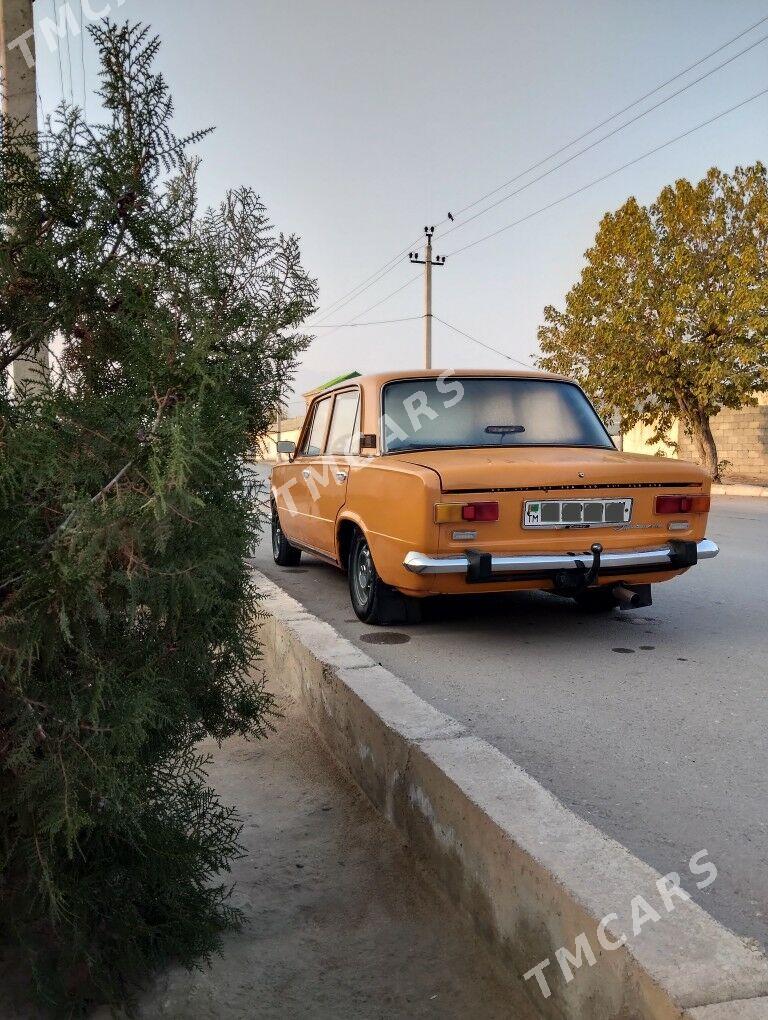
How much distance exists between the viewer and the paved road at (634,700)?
2773 mm

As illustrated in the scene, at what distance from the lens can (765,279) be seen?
71.4ft

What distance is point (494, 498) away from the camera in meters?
4.90

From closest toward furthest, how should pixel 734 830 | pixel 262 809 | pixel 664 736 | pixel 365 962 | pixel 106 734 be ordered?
pixel 106 734 → pixel 365 962 → pixel 734 830 → pixel 262 809 → pixel 664 736

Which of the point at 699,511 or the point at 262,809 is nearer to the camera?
the point at 262,809

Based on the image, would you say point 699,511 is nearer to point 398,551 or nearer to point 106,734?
point 398,551

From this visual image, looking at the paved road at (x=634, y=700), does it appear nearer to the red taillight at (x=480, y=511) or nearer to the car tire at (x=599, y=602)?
the car tire at (x=599, y=602)

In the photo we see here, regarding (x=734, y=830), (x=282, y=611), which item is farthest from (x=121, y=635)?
(x=282, y=611)

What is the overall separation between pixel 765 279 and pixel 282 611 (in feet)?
67.1

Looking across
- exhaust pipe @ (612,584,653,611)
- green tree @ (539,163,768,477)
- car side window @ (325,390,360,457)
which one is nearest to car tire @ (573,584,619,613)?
exhaust pipe @ (612,584,653,611)

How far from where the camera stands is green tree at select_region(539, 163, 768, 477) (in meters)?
21.9

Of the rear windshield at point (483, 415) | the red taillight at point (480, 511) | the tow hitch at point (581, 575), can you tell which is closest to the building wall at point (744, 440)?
the rear windshield at point (483, 415)

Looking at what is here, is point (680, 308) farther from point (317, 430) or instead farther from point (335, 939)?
point (335, 939)

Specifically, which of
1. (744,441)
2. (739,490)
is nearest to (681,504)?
(739,490)

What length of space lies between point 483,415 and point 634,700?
2.36m
